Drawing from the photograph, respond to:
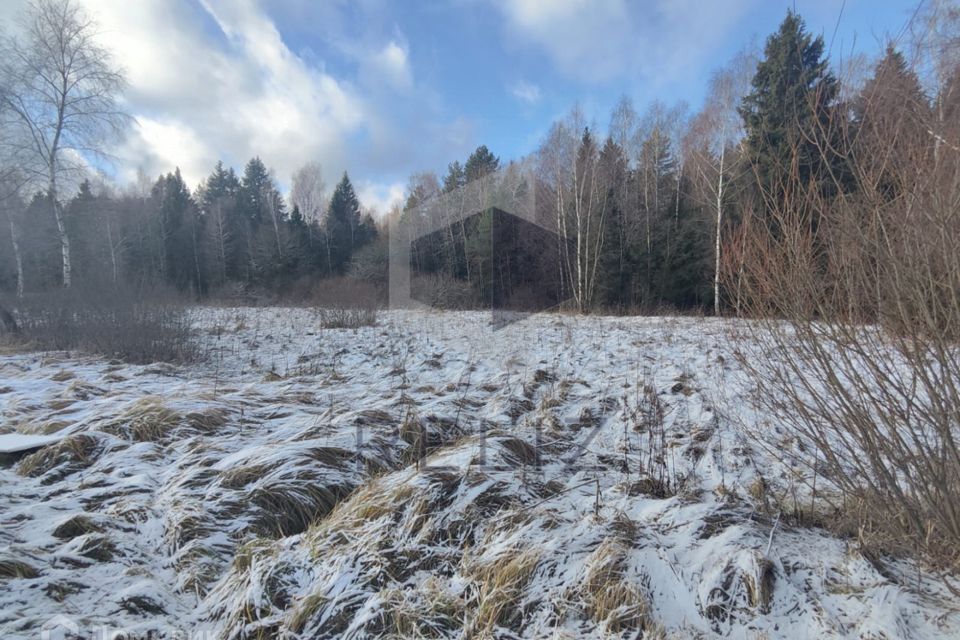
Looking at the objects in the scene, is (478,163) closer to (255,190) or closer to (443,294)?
(443,294)

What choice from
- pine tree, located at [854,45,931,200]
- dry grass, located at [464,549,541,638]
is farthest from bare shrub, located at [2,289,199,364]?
pine tree, located at [854,45,931,200]

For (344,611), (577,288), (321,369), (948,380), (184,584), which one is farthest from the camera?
(577,288)

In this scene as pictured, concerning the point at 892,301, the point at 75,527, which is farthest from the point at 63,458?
the point at 892,301

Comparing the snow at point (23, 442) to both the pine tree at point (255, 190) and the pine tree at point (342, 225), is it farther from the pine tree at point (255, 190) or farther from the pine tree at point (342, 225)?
the pine tree at point (255, 190)

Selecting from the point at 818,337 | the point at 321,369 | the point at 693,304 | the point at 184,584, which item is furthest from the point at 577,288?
the point at 184,584

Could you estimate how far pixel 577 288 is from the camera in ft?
56.8

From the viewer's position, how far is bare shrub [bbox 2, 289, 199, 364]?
23.5 ft

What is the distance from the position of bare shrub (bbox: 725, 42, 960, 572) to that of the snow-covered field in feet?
1.11

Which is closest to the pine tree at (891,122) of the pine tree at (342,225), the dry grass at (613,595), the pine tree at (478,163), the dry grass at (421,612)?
the dry grass at (613,595)

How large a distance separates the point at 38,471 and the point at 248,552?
6.62ft

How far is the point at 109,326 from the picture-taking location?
24.7 feet

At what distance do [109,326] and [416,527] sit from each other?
28.3 ft

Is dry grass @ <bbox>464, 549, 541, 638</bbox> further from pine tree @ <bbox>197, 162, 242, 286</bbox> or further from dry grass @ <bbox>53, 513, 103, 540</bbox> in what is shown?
pine tree @ <bbox>197, 162, 242, 286</bbox>

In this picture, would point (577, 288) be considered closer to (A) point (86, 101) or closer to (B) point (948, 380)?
(B) point (948, 380)
